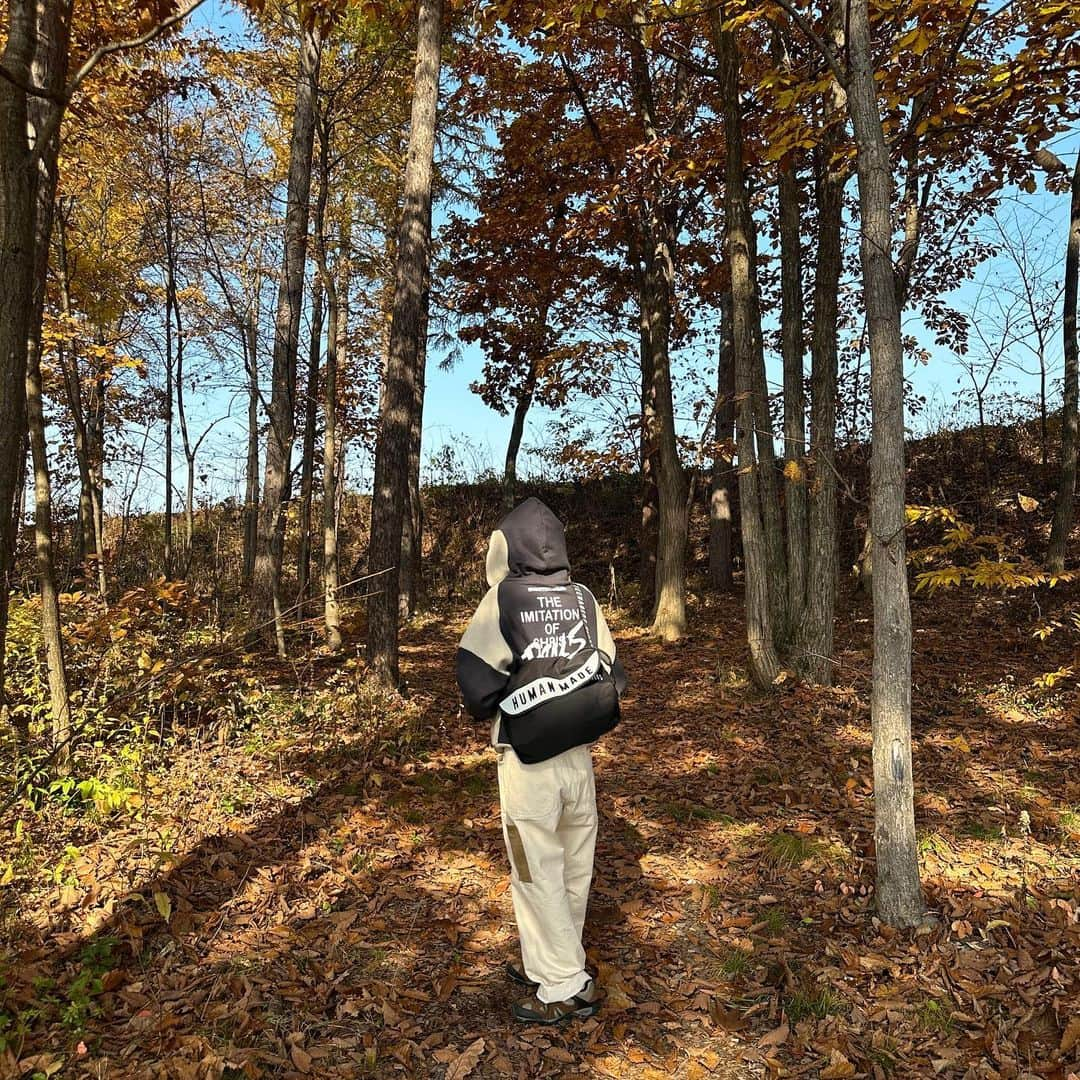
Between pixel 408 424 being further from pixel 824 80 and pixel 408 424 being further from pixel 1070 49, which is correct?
pixel 1070 49

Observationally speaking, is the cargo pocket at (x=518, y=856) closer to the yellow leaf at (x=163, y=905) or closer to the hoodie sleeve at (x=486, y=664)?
the hoodie sleeve at (x=486, y=664)

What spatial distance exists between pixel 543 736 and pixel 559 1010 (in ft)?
4.47

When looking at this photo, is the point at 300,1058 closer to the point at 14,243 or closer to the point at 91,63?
the point at 14,243

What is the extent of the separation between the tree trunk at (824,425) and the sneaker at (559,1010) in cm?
541

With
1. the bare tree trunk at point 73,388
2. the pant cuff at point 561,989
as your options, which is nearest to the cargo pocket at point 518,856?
the pant cuff at point 561,989

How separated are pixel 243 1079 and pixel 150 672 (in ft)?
14.8

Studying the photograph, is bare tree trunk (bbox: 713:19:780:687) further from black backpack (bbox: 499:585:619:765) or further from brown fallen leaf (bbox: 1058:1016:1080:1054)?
brown fallen leaf (bbox: 1058:1016:1080:1054)

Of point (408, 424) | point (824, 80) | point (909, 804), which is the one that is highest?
point (824, 80)

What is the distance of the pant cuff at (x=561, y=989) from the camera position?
137 inches

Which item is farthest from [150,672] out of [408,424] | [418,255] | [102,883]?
[418,255]

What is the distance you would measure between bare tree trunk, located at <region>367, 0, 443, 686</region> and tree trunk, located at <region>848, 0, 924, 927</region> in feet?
16.9

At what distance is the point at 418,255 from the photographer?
8070 mm

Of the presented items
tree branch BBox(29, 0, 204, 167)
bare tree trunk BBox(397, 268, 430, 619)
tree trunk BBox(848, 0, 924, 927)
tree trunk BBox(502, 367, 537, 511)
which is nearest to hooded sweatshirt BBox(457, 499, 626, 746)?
tree trunk BBox(848, 0, 924, 927)

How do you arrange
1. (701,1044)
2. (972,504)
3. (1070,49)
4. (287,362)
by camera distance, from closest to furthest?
(701,1044) < (1070,49) < (287,362) < (972,504)
